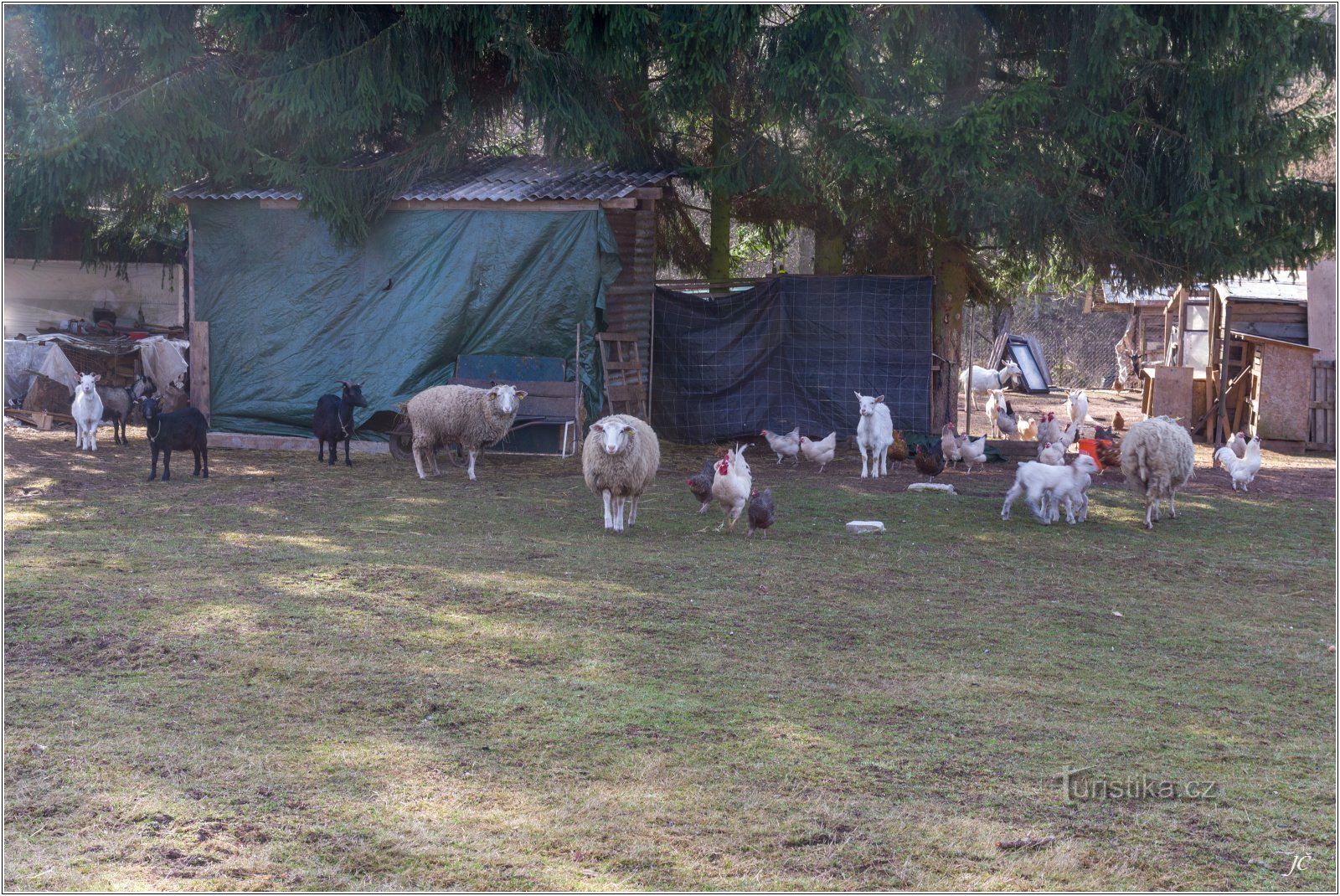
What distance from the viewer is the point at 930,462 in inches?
516

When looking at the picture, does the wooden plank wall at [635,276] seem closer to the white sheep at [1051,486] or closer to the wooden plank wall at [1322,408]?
the white sheep at [1051,486]

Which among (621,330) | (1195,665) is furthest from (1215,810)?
(621,330)

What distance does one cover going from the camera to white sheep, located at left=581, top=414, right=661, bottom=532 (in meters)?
9.60

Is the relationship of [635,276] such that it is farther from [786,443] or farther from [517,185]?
→ [786,443]

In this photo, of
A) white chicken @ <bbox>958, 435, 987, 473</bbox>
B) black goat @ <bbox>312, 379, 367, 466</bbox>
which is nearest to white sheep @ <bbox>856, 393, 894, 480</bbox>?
white chicken @ <bbox>958, 435, 987, 473</bbox>

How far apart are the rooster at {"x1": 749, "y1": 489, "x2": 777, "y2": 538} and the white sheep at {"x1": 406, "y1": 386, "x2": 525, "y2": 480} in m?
4.09

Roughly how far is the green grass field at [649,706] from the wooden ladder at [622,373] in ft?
15.4

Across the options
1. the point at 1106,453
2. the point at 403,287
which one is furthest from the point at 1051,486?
the point at 403,287

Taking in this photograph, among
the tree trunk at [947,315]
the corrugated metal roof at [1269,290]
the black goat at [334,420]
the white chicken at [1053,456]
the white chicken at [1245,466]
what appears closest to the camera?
the white chicken at [1053,456]

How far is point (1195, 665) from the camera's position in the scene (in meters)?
6.34

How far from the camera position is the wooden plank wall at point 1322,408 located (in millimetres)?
16562

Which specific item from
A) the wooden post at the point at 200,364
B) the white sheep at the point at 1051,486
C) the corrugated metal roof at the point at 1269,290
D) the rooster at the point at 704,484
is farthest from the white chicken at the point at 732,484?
the corrugated metal roof at the point at 1269,290

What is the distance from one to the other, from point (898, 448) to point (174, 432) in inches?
319

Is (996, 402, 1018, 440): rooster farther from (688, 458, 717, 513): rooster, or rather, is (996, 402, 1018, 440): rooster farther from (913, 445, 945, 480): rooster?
(688, 458, 717, 513): rooster
